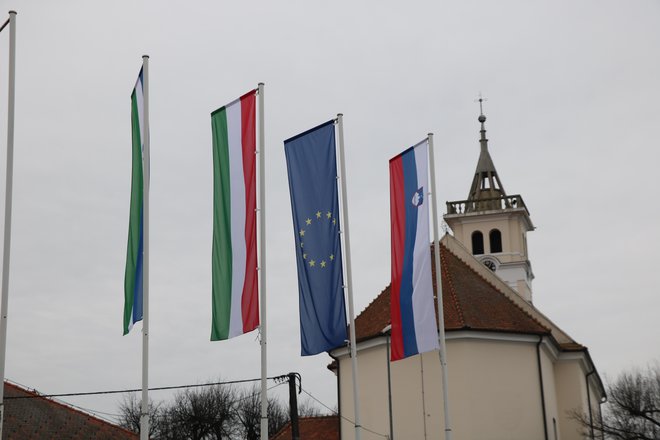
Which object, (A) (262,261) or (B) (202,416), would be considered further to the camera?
(B) (202,416)

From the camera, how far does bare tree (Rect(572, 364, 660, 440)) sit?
4156 cm

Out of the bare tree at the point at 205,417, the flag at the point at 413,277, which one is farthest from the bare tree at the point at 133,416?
the flag at the point at 413,277

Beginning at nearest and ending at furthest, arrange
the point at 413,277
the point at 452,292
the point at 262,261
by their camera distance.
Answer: the point at 262,261 < the point at 413,277 < the point at 452,292

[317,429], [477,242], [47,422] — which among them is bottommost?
[317,429]

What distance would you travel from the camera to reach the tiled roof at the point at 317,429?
40250mm

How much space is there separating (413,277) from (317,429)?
1892 centimetres

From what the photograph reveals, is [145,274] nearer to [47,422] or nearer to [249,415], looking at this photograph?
[47,422]

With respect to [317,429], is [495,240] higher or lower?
higher

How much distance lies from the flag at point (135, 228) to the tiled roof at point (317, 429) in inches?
797

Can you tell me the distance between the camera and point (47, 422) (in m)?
42.5

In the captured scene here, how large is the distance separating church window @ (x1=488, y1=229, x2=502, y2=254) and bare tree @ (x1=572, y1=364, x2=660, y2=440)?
1401 centimetres

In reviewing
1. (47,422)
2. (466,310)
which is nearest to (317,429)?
(466,310)

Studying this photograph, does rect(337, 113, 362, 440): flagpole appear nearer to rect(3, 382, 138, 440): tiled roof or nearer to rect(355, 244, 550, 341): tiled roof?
rect(355, 244, 550, 341): tiled roof

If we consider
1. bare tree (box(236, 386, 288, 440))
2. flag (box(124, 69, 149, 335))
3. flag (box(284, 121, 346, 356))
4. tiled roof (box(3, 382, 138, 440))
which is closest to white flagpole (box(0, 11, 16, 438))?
flag (box(124, 69, 149, 335))
